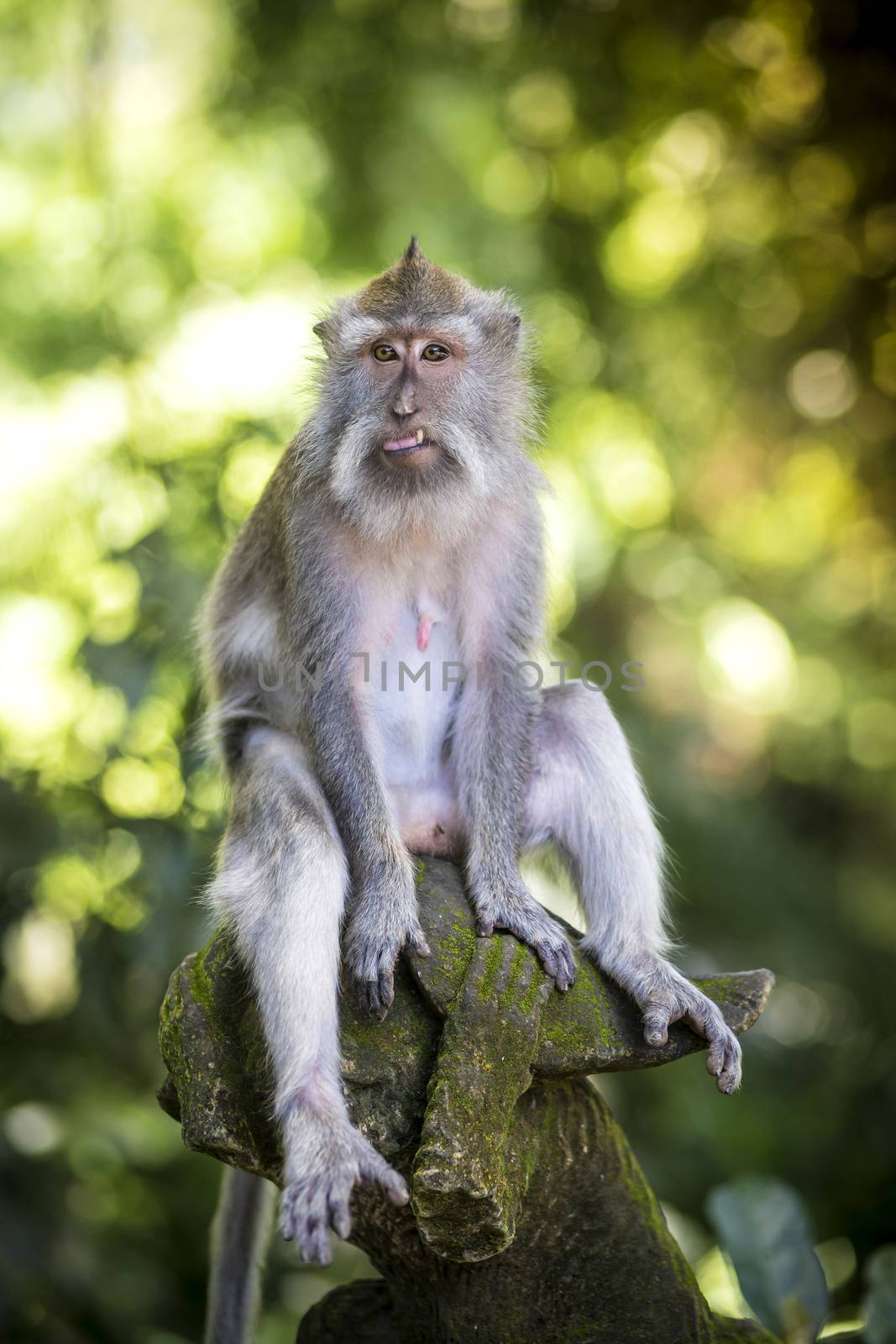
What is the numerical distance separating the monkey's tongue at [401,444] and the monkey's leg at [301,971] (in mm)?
874

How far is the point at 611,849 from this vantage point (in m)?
3.13

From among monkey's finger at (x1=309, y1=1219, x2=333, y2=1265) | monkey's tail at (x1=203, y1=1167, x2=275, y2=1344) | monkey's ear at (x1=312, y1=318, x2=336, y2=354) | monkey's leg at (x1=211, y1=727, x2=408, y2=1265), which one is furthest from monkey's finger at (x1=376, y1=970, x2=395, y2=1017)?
monkey's ear at (x1=312, y1=318, x2=336, y2=354)

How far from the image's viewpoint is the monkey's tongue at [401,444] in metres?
3.09

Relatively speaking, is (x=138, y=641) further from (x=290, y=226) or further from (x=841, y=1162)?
(x=841, y=1162)

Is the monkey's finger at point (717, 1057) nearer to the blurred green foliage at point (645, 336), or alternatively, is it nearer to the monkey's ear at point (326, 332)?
the monkey's ear at point (326, 332)

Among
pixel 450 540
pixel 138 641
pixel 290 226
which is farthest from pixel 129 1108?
pixel 290 226

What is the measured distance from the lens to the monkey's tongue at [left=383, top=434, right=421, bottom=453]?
3.09 m

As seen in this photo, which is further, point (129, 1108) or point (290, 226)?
point (290, 226)

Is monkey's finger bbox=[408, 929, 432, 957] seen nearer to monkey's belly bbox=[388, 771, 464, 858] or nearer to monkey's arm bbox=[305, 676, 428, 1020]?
monkey's arm bbox=[305, 676, 428, 1020]

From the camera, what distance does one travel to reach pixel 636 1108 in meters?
8.16

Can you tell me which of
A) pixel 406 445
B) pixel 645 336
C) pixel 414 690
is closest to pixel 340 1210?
pixel 414 690

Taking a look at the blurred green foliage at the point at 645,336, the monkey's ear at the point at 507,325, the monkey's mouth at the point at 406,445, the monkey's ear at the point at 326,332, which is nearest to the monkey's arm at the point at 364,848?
the monkey's mouth at the point at 406,445

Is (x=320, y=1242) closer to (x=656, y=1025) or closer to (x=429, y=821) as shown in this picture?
(x=656, y=1025)

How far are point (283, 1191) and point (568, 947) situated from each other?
34.4 inches
